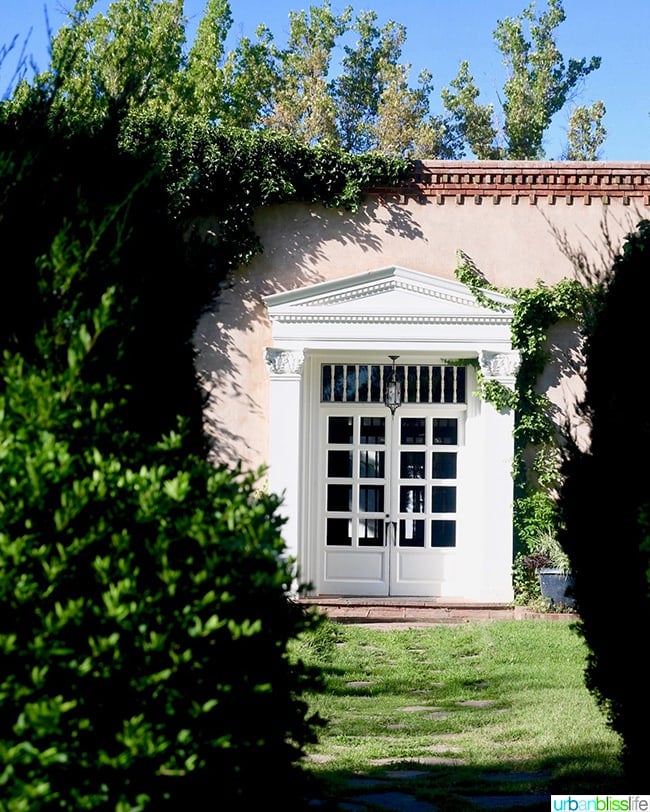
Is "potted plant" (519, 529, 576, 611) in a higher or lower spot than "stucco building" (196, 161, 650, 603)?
lower

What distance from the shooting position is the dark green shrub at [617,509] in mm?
4598

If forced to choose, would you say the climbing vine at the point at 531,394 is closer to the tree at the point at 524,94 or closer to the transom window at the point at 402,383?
the transom window at the point at 402,383

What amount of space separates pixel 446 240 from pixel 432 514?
12.2 feet

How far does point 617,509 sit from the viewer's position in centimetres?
474

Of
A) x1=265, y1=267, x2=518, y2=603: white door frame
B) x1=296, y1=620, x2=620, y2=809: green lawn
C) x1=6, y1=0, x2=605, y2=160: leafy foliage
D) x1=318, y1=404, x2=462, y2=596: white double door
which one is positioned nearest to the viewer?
x1=296, y1=620, x2=620, y2=809: green lawn

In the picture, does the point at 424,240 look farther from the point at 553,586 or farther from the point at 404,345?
the point at 553,586

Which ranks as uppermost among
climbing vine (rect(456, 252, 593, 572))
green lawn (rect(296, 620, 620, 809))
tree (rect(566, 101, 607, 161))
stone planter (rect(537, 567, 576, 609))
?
tree (rect(566, 101, 607, 161))

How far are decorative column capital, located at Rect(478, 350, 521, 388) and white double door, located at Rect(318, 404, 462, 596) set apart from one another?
855 mm

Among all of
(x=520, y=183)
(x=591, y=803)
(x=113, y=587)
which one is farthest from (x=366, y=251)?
(x=113, y=587)

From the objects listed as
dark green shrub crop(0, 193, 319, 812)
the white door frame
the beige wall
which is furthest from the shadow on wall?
dark green shrub crop(0, 193, 319, 812)

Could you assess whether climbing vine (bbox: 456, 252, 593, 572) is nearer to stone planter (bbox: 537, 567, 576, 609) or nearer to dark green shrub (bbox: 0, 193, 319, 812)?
stone planter (bbox: 537, 567, 576, 609)

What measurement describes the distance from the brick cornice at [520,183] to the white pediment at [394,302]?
4.05ft

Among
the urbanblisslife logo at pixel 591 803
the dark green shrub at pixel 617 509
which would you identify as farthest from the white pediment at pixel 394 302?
the urbanblisslife logo at pixel 591 803

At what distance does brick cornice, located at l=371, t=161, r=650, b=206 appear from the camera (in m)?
14.8
